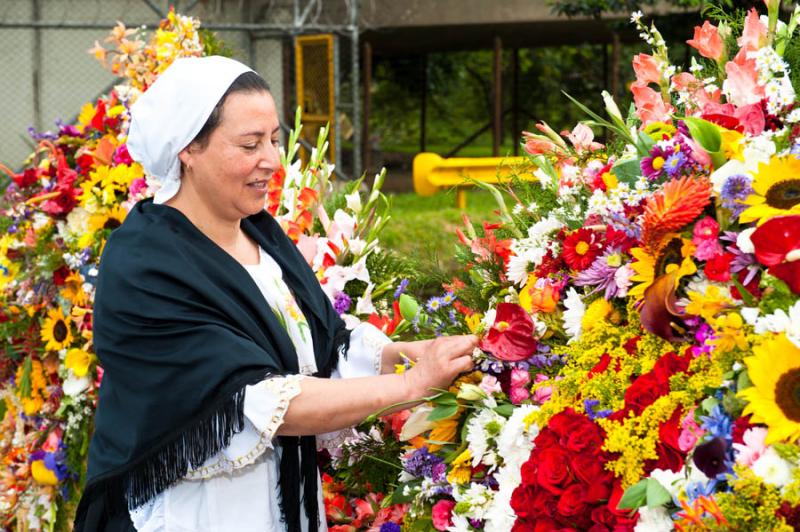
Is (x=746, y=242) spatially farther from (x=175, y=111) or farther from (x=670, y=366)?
(x=175, y=111)

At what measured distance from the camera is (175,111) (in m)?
2.12

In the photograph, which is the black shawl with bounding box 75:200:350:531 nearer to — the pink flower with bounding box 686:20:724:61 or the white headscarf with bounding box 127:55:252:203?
the white headscarf with bounding box 127:55:252:203

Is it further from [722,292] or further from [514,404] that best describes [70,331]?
[722,292]

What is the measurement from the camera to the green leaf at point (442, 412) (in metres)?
Result: 2.02

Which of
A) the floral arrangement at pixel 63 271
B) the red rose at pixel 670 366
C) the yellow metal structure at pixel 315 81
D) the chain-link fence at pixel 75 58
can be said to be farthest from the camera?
the yellow metal structure at pixel 315 81

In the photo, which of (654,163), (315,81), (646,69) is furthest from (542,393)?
(315,81)

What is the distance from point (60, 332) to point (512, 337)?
217 centimetres

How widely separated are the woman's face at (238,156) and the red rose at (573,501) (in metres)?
0.87

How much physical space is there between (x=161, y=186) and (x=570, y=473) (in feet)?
3.47

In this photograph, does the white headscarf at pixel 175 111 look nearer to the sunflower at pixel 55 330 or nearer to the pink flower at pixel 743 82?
Answer: the pink flower at pixel 743 82

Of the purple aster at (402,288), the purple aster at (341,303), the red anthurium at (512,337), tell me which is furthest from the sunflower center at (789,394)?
the purple aster at (341,303)

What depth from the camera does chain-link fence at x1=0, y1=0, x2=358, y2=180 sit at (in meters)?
11.6

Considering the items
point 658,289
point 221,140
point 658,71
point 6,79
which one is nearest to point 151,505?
point 221,140

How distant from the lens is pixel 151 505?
7.21ft
